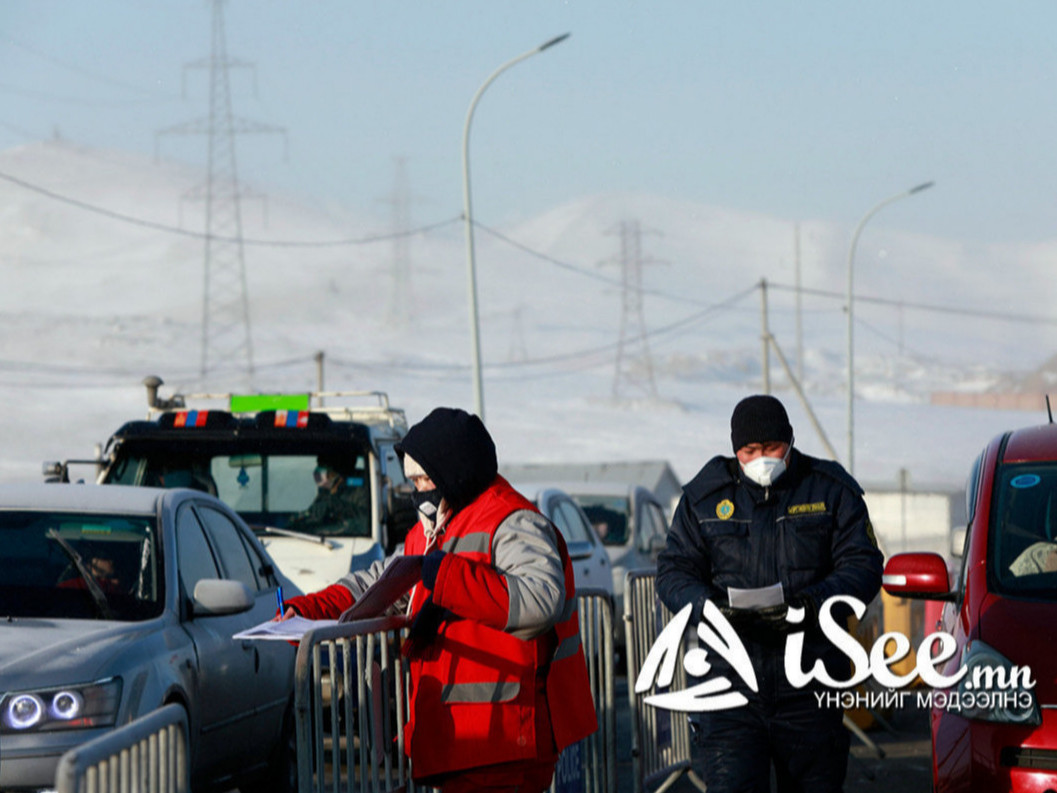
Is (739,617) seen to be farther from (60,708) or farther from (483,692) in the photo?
(60,708)

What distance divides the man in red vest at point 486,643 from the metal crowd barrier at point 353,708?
1.49 feet

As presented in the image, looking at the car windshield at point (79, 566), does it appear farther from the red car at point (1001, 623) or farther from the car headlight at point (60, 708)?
the red car at point (1001, 623)

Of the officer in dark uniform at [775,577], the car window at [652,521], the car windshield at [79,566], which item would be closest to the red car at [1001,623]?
the officer in dark uniform at [775,577]

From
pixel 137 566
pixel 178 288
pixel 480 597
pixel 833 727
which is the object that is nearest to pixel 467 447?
pixel 480 597

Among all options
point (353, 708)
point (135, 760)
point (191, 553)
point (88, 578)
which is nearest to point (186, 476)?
point (191, 553)

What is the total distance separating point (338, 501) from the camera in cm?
1141

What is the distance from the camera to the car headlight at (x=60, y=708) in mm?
5855

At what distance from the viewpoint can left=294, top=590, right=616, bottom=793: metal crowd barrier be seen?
4691mm

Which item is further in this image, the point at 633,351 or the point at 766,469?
the point at 633,351

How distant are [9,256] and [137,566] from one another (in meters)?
184

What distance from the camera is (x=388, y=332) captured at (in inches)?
5955

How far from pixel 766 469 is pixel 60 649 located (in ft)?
9.06

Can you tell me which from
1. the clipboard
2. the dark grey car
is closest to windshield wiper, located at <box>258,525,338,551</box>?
the dark grey car

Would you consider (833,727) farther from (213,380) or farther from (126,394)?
(213,380)
